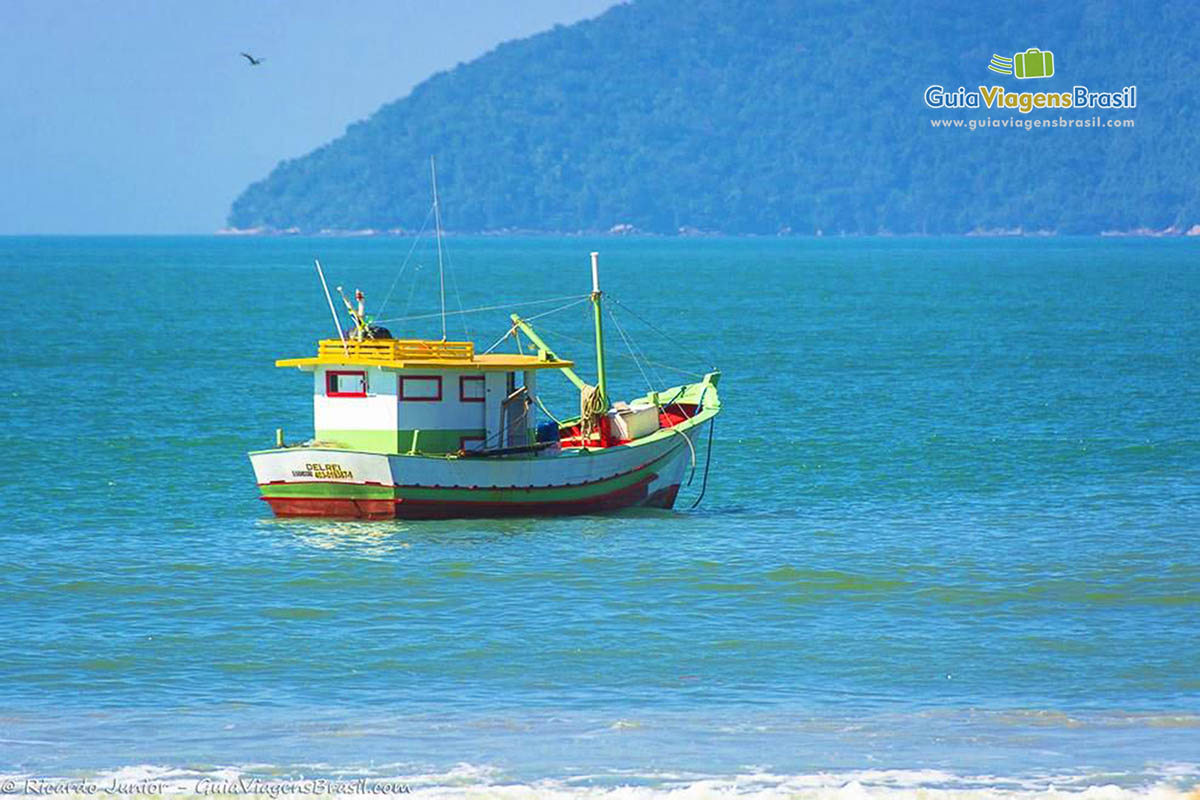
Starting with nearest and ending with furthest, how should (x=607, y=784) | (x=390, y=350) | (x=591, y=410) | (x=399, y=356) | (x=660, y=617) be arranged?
(x=607, y=784), (x=660, y=617), (x=390, y=350), (x=399, y=356), (x=591, y=410)

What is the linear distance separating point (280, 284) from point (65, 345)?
81.5 metres

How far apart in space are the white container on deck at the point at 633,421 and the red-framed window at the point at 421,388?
4.04 metres

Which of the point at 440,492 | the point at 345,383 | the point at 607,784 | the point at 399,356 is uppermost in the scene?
the point at 399,356

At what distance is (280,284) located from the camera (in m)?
168

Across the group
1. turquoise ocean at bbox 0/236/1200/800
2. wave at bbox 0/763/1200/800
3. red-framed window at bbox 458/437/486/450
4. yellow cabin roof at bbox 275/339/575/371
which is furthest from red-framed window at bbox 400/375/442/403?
wave at bbox 0/763/1200/800

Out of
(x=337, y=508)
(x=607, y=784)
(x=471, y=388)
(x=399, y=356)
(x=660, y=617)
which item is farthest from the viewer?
(x=471, y=388)

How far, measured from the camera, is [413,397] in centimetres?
3456

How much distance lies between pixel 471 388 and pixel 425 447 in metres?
1.41

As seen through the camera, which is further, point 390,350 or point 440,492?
Answer: point 440,492

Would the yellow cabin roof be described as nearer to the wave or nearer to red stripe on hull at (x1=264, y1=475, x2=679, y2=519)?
red stripe on hull at (x1=264, y1=475, x2=679, y2=519)

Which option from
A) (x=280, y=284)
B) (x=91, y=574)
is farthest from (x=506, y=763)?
(x=280, y=284)

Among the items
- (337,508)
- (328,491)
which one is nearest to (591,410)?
(337,508)

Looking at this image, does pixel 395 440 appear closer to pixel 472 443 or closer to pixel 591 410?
pixel 472 443

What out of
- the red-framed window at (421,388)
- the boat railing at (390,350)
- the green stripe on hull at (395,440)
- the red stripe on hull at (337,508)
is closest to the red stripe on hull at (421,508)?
the red stripe on hull at (337,508)
